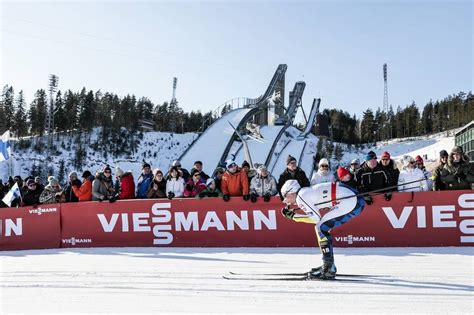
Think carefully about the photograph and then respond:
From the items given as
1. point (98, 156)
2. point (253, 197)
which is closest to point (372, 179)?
point (253, 197)

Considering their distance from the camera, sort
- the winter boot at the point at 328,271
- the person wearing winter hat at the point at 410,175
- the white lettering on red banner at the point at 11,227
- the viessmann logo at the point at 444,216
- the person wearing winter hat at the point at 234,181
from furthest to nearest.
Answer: the white lettering on red banner at the point at 11,227 → the person wearing winter hat at the point at 234,181 → the person wearing winter hat at the point at 410,175 → the viessmann logo at the point at 444,216 → the winter boot at the point at 328,271

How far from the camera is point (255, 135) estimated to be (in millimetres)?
41281

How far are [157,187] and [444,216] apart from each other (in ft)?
17.6

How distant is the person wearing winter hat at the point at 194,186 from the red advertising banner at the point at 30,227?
295cm

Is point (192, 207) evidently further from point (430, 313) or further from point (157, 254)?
point (430, 313)

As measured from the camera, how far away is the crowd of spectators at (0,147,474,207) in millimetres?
7457

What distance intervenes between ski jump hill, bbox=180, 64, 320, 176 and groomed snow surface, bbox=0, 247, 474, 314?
20178 millimetres

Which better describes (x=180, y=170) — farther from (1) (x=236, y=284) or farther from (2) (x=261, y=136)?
(2) (x=261, y=136)

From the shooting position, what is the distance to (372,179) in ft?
25.0

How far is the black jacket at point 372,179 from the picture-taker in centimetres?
760

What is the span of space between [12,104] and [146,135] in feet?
80.2

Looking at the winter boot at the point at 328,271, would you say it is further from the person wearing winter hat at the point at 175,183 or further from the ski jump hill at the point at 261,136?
the ski jump hill at the point at 261,136

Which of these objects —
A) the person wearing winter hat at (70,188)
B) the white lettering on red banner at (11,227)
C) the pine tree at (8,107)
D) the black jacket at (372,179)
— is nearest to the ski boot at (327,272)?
the black jacket at (372,179)

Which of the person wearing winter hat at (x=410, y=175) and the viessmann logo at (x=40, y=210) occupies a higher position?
the person wearing winter hat at (x=410, y=175)
